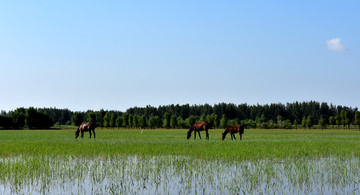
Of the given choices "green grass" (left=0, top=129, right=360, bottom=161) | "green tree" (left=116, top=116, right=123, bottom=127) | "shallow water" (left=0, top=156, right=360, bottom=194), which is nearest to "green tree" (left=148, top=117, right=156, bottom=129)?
"green tree" (left=116, top=116, right=123, bottom=127)

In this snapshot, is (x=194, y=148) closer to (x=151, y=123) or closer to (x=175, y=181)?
(x=175, y=181)

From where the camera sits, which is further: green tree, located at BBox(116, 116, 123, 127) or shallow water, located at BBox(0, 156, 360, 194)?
green tree, located at BBox(116, 116, 123, 127)

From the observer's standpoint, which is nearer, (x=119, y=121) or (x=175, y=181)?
(x=175, y=181)

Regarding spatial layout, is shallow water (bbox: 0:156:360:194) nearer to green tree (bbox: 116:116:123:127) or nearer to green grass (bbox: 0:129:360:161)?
green grass (bbox: 0:129:360:161)

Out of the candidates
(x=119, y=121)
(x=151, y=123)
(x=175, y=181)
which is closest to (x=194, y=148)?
(x=175, y=181)

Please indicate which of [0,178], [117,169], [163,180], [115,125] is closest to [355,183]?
[163,180]

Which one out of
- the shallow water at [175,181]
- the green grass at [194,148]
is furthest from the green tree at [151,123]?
the shallow water at [175,181]

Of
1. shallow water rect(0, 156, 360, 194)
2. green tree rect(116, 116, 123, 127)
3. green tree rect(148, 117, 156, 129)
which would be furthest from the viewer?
green tree rect(116, 116, 123, 127)

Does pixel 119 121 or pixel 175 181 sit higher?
pixel 119 121

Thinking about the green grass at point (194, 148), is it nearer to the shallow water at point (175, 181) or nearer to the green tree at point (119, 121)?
the shallow water at point (175, 181)

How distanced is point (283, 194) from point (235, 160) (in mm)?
8162

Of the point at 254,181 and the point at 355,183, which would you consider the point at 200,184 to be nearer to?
the point at 254,181

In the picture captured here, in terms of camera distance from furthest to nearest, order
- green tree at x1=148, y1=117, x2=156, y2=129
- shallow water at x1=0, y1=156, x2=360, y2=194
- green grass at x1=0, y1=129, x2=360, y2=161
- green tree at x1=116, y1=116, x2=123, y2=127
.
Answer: green tree at x1=116, y1=116, x2=123, y2=127 → green tree at x1=148, y1=117, x2=156, y2=129 → green grass at x1=0, y1=129, x2=360, y2=161 → shallow water at x1=0, y1=156, x2=360, y2=194

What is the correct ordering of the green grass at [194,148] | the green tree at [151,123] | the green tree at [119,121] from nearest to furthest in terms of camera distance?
the green grass at [194,148], the green tree at [151,123], the green tree at [119,121]
